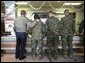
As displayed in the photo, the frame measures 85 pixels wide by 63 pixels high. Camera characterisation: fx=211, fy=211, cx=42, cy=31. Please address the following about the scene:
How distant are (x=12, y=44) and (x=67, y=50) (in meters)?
2.13

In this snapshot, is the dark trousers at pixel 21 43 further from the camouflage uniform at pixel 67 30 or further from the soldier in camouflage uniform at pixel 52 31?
the camouflage uniform at pixel 67 30

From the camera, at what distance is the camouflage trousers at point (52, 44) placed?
6.82 metres

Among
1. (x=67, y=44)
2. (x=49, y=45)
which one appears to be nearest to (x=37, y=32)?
(x=49, y=45)

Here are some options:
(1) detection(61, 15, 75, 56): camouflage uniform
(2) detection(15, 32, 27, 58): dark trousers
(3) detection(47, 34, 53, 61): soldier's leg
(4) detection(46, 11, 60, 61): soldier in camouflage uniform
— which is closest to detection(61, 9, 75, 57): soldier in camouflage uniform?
(1) detection(61, 15, 75, 56): camouflage uniform

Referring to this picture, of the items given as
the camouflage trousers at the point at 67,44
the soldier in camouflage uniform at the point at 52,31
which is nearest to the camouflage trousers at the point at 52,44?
the soldier in camouflage uniform at the point at 52,31

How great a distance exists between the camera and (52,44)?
22.7 feet

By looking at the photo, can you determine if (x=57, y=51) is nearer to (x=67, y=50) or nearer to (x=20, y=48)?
(x=67, y=50)

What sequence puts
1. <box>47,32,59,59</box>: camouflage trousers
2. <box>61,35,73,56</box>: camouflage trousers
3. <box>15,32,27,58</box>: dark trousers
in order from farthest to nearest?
<box>61,35,73,56</box>: camouflage trousers → <box>47,32,59,59</box>: camouflage trousers → <box>15,32,27,58</box>: dark trousers

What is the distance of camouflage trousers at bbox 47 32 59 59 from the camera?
6.82 metres

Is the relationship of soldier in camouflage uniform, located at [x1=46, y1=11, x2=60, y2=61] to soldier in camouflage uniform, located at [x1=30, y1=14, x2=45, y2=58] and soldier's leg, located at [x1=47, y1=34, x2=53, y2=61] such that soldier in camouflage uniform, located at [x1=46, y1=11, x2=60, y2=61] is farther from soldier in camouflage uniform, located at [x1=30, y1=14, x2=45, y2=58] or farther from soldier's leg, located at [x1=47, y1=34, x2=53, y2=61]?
soldier in camouflage uniform, located at [x1=30, y1=14, x2=45, y2=58]

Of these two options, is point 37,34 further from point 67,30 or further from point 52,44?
point 67,30

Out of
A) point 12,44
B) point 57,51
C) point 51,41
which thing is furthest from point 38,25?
point 12,44

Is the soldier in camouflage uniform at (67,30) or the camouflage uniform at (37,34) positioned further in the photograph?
the soldier in camouflage uniform at (67,30)

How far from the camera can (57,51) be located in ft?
23.8
